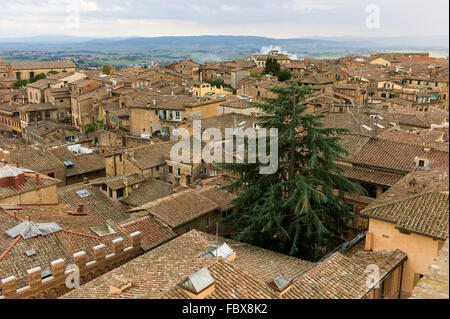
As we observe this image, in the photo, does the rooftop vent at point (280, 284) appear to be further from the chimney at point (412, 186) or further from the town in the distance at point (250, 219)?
the chimney at point (412, 186)

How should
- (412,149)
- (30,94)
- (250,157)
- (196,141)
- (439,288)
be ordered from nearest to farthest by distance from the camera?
(439,288), (250,157), (412,149), (196,141), (30,94)

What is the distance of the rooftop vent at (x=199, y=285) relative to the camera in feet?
24.4

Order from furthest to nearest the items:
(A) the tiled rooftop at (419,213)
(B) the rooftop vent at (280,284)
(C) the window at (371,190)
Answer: (C) the window at (371,190) < (A) the tiled rooftop at (419,213) < (B) the rooftop vent at (280,284)

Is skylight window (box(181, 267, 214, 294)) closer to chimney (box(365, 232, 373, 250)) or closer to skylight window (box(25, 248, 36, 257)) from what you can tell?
chimney (box(365, 232, 373, 250))

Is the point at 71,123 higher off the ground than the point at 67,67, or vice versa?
the point at 67,67

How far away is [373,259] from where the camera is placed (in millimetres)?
10609

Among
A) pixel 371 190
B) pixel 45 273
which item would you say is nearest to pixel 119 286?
pixel 45 273

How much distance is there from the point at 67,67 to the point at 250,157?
82.0 meters

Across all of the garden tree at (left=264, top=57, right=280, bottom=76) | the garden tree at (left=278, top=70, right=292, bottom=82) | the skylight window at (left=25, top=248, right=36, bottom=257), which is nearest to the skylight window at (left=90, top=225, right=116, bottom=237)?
the skylight window at (left=25, top=248, right=36, bottom=257)

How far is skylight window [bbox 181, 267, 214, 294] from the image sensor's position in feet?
24.5

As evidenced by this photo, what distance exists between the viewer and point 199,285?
7.52 meters

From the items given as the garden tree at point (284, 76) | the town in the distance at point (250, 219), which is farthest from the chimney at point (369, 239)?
the garden tree at point (284, 76)
